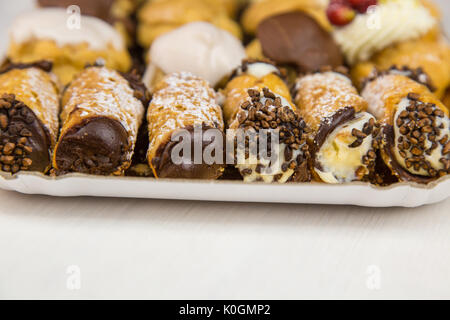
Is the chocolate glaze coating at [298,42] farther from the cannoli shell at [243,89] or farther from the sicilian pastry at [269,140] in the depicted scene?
the sicilian pastry at [269,140]

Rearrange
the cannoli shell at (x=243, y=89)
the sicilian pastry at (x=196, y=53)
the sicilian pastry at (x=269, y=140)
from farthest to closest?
the sicilian pastry at (x=196, y=53) < the cannoli shell at (x=243, y=89) < the sicilian pastry at (x=269, y=140)

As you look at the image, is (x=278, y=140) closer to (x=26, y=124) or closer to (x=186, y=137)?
(x=186, y=137)

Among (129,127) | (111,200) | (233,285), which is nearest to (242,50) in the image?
(129,127)

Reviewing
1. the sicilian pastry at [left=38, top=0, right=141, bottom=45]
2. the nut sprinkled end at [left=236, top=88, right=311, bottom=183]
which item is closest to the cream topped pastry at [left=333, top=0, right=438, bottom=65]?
the nut sprinkled end at [left=236, top=88, right=311, bottom=183]

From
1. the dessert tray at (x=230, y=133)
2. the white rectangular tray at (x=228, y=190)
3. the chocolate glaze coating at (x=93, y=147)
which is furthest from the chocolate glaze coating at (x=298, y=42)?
the chocolate glaze coating at (x=93, y=147)

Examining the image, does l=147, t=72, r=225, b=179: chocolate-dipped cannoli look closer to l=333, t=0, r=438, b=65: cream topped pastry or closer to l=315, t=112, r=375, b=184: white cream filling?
l=315, t=112, r=375, b=184: white cream filling
